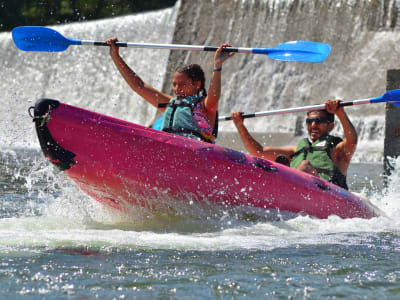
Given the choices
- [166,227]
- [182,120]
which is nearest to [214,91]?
[182,120]

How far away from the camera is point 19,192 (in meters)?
6.12

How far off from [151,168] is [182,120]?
46 centimetres

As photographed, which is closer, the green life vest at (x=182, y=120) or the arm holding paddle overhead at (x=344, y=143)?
the green life vest at (x=182, y=120)

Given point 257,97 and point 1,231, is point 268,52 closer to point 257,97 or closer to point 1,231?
point 1,231

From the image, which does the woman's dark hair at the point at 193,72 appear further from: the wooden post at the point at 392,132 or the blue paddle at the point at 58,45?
the wooden post at the point at 392,132

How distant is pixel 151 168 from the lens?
13.1 feet

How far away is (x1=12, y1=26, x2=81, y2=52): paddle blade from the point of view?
538 centimetres

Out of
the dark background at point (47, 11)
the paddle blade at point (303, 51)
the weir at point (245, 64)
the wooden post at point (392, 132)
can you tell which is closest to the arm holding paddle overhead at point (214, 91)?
the paddle blade at point (303, 51)

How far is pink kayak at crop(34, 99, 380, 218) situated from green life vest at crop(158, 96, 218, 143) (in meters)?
0.24

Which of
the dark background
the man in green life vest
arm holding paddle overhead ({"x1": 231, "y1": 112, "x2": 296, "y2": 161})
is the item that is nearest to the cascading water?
the dark background

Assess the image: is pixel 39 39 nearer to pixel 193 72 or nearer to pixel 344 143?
pixel 193 72

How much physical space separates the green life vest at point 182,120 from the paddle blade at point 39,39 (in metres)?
1.46

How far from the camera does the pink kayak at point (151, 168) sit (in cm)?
384

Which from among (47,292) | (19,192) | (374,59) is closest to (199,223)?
(47,292)
